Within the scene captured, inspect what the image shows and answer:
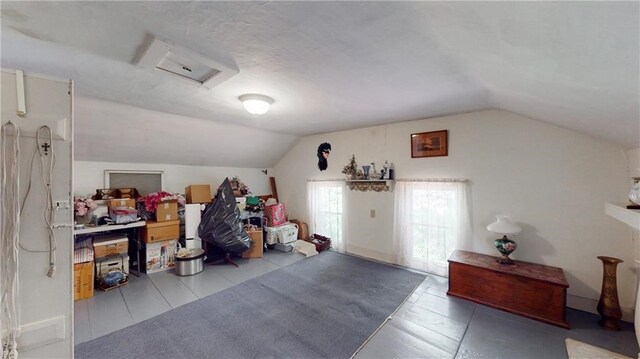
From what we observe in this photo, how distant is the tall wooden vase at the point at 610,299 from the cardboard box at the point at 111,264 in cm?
564

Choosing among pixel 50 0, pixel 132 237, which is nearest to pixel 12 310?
pixel 50 0

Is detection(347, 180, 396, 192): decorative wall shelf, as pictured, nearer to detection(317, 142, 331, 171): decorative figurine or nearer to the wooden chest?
detection(317, 142, 331, 171): decorative figurine

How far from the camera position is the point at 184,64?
6.02 ft

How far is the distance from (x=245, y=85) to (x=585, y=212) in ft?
12.6

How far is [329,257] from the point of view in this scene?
4348mm

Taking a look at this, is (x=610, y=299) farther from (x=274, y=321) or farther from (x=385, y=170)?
(x=274, y=321)

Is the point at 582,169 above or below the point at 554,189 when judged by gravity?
above

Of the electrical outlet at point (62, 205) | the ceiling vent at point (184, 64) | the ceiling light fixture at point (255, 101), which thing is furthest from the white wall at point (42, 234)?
the ceiling light fixture at point (255, 101)

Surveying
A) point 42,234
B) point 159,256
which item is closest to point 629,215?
point 42,234

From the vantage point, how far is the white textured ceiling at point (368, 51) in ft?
3.27

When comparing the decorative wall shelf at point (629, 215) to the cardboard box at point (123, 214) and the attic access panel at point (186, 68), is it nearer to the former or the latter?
the attic access panel at point (186, 68)

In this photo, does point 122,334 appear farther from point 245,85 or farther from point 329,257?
point 329,257

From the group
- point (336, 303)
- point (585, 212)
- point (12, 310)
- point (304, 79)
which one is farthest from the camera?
point (336, 303)

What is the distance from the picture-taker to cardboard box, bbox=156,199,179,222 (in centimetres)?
368
